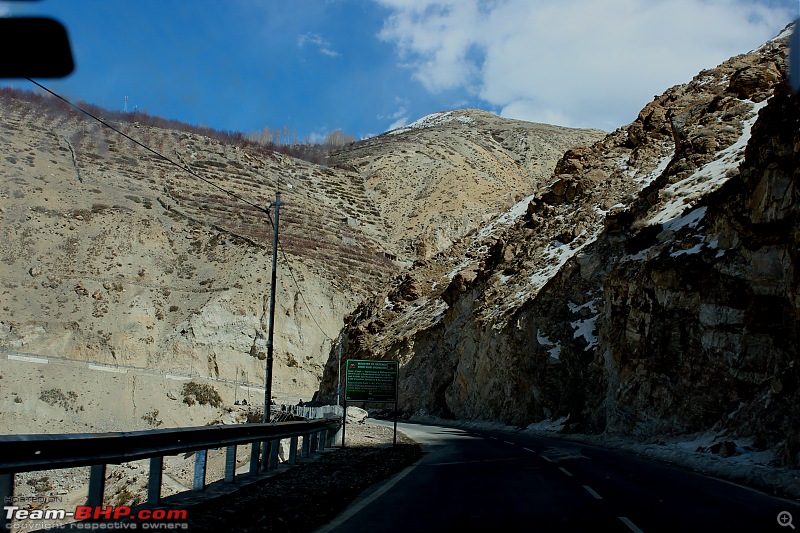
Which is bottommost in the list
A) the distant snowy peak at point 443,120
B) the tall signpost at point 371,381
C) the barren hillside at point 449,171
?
the tall signpost at point 371,381

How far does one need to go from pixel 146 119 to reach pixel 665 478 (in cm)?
12804

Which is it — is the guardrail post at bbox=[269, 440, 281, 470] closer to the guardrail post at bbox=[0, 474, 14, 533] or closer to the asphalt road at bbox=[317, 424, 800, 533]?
the asphalt road at bbox=[317, 424, 800, 533]

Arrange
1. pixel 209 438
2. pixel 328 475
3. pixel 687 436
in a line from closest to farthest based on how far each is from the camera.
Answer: pixel 209 438 < pixel 328 475 < pixel 687 436

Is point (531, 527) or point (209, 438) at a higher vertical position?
point (209, 438)

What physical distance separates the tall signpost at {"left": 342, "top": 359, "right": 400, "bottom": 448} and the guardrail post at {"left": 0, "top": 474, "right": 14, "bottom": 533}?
1893 centimetres

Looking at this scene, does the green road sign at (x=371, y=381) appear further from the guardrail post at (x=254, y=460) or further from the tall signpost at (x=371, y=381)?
the guardrail post at (x=254, y=460)

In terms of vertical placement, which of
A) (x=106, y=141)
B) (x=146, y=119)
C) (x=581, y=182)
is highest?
(x=146, y=119)

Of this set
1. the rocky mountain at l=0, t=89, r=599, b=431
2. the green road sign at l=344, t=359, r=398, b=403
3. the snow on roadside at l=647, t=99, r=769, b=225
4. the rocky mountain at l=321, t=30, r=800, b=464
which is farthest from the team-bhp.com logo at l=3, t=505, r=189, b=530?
the rocky mountain at l=0, t=89, r=599, b=431

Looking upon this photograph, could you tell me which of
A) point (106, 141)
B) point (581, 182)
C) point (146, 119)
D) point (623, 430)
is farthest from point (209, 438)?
point (146, 119)

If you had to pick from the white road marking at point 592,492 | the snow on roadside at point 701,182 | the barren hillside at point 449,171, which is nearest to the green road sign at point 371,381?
the white road marking at point 592,492

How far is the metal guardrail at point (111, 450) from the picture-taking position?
6137mm

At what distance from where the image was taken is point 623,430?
2720 centimetres

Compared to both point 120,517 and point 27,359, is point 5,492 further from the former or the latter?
point 27,359

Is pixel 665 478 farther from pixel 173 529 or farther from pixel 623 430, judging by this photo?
pixel 623 430
